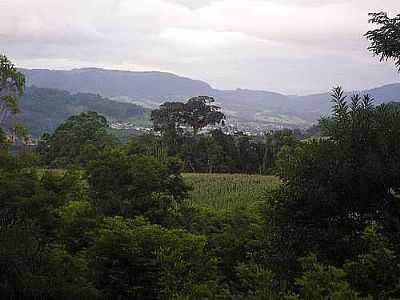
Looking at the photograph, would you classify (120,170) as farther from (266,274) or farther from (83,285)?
(266,274)

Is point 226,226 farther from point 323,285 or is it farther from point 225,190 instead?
point 225,190

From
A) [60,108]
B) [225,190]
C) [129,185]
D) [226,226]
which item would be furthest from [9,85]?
[60,108]

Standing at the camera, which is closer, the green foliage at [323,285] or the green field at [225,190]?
the green foliage at [323,285]

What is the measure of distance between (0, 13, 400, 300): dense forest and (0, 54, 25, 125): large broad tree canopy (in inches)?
385

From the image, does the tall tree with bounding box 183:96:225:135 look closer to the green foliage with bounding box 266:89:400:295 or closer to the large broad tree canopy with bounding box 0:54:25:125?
the large broad tree canopy with bounding box 0:54:25:125

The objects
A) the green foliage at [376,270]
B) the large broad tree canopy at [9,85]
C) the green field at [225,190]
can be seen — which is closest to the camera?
the green foliage at [376,270]

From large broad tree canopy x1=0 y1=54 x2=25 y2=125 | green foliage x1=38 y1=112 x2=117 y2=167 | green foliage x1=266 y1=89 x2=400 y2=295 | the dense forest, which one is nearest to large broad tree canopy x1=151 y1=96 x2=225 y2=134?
green foliage x1=38 y1=112 x2=117 y2=167

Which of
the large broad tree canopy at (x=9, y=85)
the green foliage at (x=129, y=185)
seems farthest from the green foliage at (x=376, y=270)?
the large broad tree canopy at (x=9, y=85)

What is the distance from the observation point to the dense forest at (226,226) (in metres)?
5.48

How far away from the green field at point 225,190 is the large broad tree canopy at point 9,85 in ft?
26.2

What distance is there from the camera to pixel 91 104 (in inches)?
6216

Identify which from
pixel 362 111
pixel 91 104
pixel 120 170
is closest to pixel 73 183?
pixel 120 170

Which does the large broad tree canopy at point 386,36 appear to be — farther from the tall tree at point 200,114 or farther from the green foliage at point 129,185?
the tall tree at point 200,114

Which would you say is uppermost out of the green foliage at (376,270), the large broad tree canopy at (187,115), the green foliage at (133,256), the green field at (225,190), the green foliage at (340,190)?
the large broad tree canopy at (187,115)
